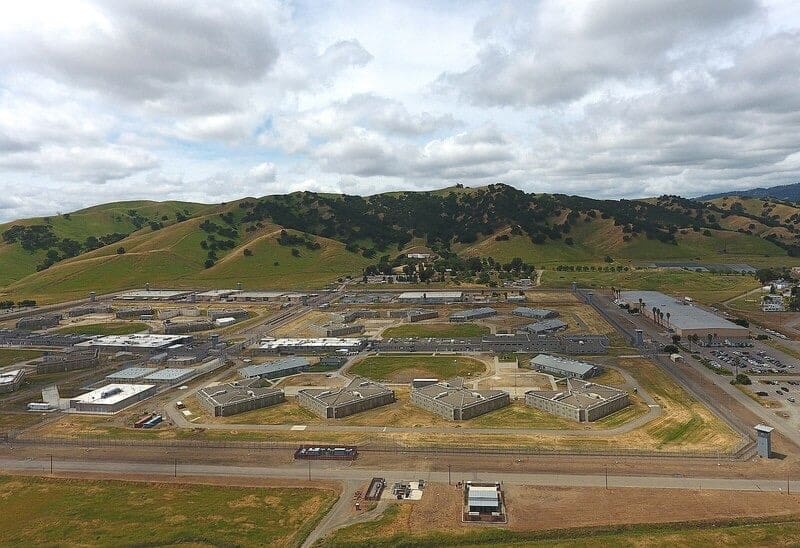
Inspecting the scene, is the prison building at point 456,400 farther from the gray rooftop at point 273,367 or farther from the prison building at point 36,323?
the prison building at point 36,323

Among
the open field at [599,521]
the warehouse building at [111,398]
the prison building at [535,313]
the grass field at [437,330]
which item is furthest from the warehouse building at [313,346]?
the open field at [599,521]

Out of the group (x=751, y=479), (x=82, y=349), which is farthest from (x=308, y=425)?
(x=82, y=349)

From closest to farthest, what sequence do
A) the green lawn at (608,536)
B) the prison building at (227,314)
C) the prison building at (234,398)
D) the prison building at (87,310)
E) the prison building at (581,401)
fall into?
the green lawn at (608,536), the prison building at (581,401), the prison building at (234,398), the prison building at (227,314), the prison building at (87,310)

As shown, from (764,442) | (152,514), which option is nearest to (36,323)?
(152,514)

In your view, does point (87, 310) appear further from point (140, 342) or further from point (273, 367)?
point (273, 367)

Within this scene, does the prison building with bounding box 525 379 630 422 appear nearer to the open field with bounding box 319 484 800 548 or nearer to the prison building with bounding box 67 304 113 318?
the open field with bounding box 319 484 800 548

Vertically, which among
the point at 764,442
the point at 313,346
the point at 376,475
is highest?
the point at 313,346
